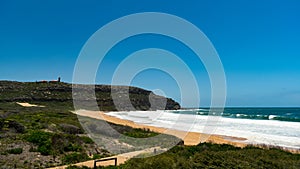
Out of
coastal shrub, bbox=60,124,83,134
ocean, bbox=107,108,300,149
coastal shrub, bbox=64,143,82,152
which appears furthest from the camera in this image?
ocean, bbox=107,108,300,149

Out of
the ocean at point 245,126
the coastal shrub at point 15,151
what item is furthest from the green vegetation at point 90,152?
the ocean at point 245,126

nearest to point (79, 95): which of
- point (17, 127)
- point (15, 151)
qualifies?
point (17, 127)

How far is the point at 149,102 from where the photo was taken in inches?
4953

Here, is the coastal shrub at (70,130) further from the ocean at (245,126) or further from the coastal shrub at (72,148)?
the ocean at (245,126)

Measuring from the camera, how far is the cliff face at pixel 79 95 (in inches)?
3155

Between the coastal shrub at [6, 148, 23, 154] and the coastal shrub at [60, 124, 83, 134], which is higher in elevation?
the coastal shrub at [60, 124, 83, 134]

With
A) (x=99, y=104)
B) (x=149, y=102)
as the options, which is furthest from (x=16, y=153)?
(x=149, y=102)

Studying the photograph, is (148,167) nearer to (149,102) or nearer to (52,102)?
(52,102)

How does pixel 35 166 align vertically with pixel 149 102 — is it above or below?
below

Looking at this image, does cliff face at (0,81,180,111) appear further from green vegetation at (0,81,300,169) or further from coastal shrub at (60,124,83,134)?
green vegetation at (0,81,300,169)

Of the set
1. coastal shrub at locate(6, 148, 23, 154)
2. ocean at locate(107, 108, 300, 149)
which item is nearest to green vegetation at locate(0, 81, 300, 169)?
coastal shrub at locate(6, 148, 23, 154)

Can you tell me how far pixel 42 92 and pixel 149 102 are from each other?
49.0 meters

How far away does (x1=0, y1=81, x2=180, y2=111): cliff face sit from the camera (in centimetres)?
8012

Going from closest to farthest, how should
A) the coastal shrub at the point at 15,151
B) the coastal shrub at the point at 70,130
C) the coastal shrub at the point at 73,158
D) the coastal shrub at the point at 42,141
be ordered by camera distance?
the coastal shrub at the point at 73,158, the coastal shrub at the point at 15,151, the coastal shrub at the point at 42,141, the coastal shrub at the point at 70,130
